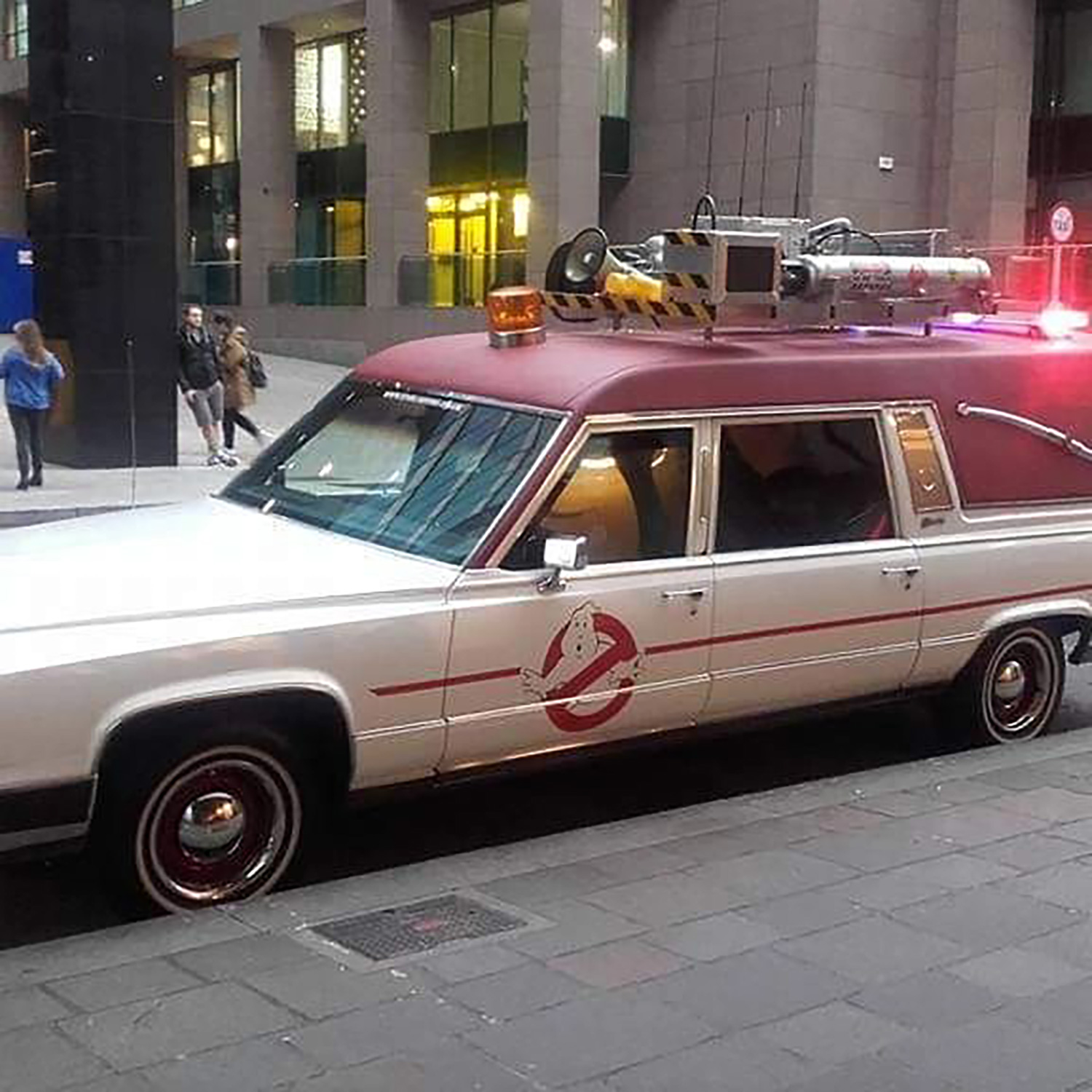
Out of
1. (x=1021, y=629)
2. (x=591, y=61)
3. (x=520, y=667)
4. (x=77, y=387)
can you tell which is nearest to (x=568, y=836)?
(x=520, y=667)

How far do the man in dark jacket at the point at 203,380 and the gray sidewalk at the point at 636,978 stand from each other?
14314 mm

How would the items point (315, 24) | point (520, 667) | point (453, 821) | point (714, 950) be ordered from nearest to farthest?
1. point (714, 950)
2. point (520, 667)
3. point (453, 821)
4. point (315, 24)

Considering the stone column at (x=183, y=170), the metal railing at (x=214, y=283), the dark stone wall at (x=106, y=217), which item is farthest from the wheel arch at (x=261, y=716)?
the stone column at (x=183, y=170)

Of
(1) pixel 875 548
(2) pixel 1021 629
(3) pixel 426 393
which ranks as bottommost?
(2) pixel 1021 629

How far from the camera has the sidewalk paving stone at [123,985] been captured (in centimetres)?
412

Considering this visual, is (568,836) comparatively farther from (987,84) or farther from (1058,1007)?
(987,84)

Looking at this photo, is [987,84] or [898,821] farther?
[987,84]

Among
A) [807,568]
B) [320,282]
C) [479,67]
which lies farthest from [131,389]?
[479,67]

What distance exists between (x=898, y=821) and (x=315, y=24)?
37.2 meters

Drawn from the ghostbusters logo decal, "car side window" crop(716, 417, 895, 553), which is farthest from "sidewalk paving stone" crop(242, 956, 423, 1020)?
"car side window" crop(716, 417, 895, 553)

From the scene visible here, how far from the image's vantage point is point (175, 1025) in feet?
13.0

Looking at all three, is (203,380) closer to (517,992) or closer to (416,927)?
(416,927)

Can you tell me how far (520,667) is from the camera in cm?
547

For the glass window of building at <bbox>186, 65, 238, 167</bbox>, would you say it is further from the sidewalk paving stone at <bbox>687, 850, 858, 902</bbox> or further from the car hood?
the sidewalk paving stone at <bbox>687, 850, 858, 902</bbox>
